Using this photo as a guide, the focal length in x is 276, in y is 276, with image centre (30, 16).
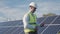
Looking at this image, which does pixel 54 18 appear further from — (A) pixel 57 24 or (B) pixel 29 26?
(B) pixel 29 26

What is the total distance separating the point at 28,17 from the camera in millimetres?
6789

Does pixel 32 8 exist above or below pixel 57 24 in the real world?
above

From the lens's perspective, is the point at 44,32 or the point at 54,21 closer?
the point at 44,32

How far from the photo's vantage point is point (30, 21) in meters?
6.87

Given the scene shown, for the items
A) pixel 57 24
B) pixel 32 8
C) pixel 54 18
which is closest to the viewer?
pixel 32 8

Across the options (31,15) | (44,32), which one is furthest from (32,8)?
(44,32)

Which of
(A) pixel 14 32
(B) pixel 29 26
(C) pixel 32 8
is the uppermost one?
(C) pixel 32 8

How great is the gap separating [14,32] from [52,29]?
1988 millimetres

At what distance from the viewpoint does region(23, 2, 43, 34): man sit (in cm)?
674

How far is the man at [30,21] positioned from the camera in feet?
22.1

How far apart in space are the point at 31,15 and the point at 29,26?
0.28 metres

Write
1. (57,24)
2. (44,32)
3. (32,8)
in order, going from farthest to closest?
(57,24) → (44,32) → (32,8)

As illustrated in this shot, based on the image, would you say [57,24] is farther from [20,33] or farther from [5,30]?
[5,30]

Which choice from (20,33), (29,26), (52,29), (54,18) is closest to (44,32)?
(52,29)
